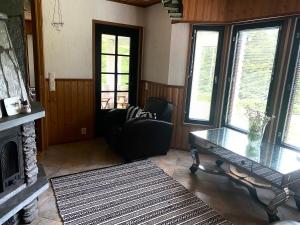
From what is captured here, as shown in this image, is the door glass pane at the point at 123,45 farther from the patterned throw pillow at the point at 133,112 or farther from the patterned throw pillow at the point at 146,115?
the patterned throw pillow at the point at 146,115

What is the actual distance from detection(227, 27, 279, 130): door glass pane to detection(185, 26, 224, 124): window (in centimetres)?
29

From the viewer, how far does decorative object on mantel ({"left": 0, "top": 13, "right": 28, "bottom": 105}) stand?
1.74 metres

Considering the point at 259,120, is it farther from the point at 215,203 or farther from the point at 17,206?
the point at 17,206

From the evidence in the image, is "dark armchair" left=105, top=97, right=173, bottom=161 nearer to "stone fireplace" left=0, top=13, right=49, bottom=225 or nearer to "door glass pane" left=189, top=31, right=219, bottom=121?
"door glass pane" left=189, top=31, right=219, bottom=121

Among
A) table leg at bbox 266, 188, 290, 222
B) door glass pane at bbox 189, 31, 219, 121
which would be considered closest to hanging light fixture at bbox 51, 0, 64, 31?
door glass pane at bbox 189, 31, 219, 121

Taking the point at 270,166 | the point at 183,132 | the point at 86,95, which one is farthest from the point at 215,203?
the point at 86,95

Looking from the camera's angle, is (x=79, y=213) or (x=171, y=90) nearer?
(x=79, y=213)

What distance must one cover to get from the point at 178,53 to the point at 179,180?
199cm

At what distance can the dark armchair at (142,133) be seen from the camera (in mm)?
3129

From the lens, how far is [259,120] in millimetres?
2477

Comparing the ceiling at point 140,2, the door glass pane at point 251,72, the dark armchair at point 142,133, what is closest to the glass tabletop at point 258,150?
the door glass pane at point 251,72

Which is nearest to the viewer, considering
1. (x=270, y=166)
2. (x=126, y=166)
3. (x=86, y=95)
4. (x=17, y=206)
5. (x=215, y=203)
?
(x=17, y=206)

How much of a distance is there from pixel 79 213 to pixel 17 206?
556mm

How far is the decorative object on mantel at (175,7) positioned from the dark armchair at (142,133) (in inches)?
51.2
